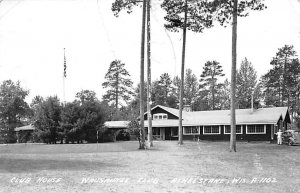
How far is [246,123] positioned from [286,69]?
2444 centimetres

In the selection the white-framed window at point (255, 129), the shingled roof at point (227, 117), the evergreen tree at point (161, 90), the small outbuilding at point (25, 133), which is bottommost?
the small outbuilding at point (25, 133)

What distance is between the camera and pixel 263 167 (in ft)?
49.3

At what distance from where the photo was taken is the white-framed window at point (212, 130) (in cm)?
4769

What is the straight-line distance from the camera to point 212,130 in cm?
4816

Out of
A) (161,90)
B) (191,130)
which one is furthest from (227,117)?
(161,90)

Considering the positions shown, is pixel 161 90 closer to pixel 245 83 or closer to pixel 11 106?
pixel 245 83

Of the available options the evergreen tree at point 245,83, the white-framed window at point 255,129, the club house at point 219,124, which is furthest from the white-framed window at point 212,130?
the evergreen tree at point 245,83

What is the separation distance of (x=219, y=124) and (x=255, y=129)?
4.43m

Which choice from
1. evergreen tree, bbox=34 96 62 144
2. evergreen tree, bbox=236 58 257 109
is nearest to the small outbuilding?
evergreen tree, bbox=34 96 62 144

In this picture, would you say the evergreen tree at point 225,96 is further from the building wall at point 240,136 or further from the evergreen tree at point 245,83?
the building wall at point 240,136

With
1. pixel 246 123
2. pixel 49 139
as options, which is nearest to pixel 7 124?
pixel 49 139

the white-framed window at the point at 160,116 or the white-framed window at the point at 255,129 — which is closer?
the white-framed window at the point at 255,129

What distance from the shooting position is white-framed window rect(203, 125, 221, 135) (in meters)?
47.7

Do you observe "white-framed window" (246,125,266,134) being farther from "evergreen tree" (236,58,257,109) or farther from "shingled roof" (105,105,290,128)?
"evergreen tree" (236,58,257,109)
